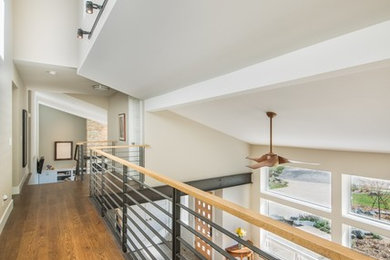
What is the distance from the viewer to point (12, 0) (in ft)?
13.1

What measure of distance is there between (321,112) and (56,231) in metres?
3.85

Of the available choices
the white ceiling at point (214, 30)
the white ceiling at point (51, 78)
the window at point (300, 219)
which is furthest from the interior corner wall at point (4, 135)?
the window at point (300, 219)

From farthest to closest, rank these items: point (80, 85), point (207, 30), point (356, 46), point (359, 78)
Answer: point (80, 85) < point (359, 78) < point (207, 30) < point (356, 46)

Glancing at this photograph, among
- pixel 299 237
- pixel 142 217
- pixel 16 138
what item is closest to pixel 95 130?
pixel 16 138

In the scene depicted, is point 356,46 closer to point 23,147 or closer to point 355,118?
point 355,118

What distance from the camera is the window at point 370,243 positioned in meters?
4.68

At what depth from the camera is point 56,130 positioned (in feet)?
33.4

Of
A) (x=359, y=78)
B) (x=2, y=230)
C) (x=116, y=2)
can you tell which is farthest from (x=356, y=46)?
(x=2, y=230)

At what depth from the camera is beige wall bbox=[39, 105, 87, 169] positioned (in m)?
9.93

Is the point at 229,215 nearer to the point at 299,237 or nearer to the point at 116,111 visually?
the point at 116,111

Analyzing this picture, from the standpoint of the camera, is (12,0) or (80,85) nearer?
(12,0)

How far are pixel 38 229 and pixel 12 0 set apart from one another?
3.85m

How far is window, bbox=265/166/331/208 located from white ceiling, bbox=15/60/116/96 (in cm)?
553

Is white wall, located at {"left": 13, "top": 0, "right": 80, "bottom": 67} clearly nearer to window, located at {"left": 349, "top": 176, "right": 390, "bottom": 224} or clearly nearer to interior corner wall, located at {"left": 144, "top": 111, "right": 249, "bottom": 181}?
interior corner wall, located at {"left": 144, "top": 111, "right": 249, "bottom": 181}
